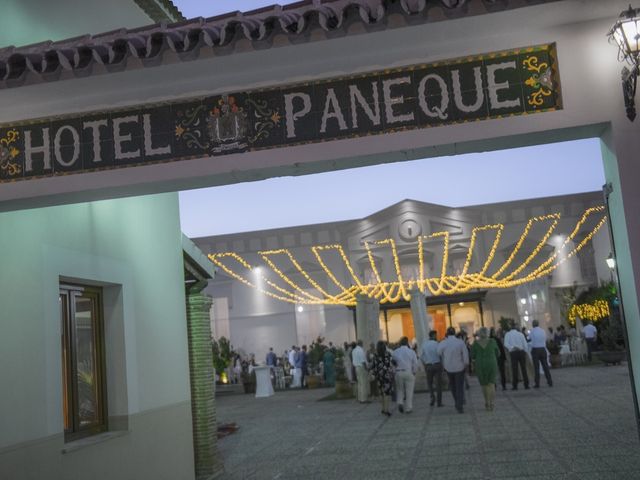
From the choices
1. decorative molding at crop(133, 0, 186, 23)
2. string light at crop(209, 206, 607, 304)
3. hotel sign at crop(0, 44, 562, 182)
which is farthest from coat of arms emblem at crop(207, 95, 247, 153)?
string light at crop(209, 206, 607, 304)

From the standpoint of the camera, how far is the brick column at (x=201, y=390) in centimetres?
1055

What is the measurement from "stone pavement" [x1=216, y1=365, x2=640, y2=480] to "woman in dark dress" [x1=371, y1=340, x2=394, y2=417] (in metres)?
0.38

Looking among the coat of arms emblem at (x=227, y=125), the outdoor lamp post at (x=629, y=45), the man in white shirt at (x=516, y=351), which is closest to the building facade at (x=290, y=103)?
the coat of arms emblem at (x=227, y=125)

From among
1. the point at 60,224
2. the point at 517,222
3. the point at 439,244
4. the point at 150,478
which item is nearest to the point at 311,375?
the point at 439,244

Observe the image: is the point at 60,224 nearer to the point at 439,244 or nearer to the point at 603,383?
the point at 603,383

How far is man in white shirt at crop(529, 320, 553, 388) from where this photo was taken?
61.5ft

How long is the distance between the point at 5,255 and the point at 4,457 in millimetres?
1590

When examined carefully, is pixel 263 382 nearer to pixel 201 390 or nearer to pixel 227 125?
pixel 201 390

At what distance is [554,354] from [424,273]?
7.28m

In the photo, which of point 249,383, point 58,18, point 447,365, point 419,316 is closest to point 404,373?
point 447,365

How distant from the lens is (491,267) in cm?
3325

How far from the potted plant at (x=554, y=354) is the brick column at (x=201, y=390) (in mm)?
18517

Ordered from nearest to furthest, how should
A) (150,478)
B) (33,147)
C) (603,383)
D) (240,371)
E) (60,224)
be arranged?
(33,147) → (60,224) → (150,478) → (603,383) → (240,371)

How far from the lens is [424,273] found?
33.0 m
